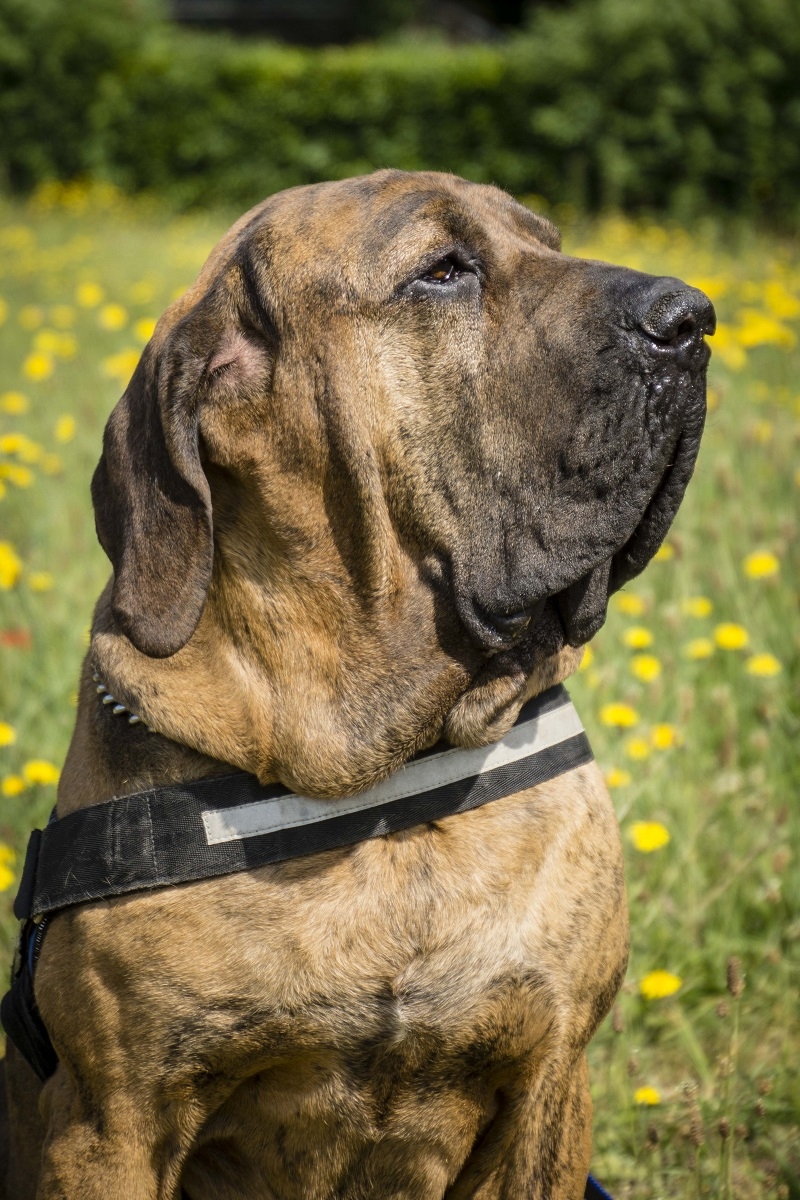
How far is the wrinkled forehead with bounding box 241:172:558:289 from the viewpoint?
223cm

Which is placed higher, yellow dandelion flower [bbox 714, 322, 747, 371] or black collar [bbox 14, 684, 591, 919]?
black collar [bbox 14, 684, 591, 919]

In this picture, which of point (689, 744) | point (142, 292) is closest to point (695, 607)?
point (689, 744)

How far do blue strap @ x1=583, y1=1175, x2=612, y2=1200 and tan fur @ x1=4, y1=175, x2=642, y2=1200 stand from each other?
0.51ft

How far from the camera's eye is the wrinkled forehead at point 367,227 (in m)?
2.23

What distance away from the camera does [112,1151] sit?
203cm

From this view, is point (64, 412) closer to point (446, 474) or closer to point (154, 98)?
point (446, 474)

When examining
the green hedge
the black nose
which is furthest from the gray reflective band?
the green hedge

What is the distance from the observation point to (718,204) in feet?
45.0

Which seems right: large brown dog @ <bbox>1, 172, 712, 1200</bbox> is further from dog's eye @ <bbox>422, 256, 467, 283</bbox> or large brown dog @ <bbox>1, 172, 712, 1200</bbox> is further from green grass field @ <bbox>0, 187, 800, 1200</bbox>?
green grass field @ <bbox>0, 187, 800, 1200</bbox>

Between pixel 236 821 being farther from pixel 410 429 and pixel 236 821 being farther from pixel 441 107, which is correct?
pixel 441 107

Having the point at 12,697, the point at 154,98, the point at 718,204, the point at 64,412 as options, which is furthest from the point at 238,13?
the point at 12,697

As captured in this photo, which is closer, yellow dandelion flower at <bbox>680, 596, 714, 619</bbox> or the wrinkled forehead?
the wrinkled forehead

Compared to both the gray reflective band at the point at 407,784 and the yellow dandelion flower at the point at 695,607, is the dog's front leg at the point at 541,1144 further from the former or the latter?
the yellow dandelion flower at the point at 695,607

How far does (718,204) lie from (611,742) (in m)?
11.8
